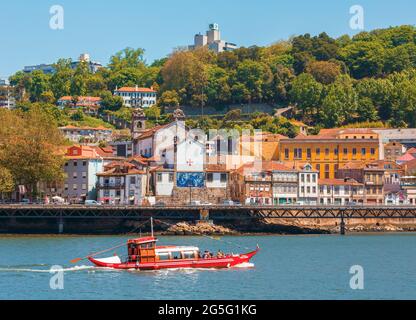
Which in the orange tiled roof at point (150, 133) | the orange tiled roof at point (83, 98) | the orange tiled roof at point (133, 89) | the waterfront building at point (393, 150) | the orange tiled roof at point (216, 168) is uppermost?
the orange tiled roof at point (133, 89)

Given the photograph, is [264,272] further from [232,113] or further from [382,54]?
[382,54]

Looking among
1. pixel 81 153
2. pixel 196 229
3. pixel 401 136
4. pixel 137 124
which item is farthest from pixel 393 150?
pixel 196 229

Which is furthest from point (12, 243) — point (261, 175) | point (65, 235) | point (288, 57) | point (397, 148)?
point (288, 57)

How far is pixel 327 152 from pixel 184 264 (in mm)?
64700

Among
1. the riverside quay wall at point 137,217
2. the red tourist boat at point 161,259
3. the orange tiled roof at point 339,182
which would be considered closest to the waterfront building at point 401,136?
the orange tiled roof at point 339,182

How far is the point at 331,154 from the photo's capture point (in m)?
131

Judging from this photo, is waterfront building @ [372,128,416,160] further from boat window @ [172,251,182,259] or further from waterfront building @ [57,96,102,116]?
boat window @ [172,251,182,259]

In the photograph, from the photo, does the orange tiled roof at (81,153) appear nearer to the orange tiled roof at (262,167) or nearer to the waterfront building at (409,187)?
the orange tiled roof at (262,167)

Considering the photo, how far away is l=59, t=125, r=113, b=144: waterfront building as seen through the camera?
156750 millimetres

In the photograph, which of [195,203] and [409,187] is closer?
Result: [195,203]

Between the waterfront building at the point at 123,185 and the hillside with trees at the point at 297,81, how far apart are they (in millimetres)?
38782

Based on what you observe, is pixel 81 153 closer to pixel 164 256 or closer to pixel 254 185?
pixel 254 185

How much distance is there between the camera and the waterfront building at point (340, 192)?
4722 inches
